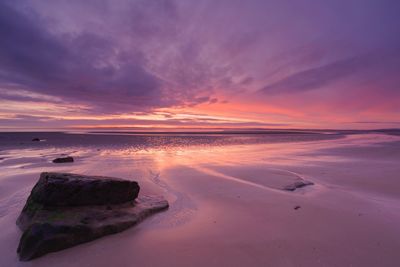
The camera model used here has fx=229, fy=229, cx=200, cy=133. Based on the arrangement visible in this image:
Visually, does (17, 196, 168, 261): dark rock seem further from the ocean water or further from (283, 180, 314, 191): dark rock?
the ocean water

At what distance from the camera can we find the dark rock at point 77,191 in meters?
5.12

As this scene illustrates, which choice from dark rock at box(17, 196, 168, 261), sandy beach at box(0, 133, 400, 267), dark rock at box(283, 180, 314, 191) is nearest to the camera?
sandy beach at box(0, 133, 400, 267)

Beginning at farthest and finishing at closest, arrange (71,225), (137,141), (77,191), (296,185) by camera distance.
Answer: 1. (137,141)
2. (296,185)
3. (77,191)
4. (71,225)

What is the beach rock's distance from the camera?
405 centimetres

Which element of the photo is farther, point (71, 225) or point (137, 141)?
point (137, 141)

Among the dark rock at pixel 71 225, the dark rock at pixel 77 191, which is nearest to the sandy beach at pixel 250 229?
the dark rock at pixel 71 225

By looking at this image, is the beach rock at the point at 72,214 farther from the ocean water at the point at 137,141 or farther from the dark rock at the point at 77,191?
the ocean water at the point at 137,141

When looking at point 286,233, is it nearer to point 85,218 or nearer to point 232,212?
point 232,212

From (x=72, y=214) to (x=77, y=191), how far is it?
62cm

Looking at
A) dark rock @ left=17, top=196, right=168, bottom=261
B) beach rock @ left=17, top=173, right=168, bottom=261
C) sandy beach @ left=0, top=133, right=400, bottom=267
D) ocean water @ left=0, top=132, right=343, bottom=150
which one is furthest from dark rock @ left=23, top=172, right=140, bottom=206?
ocean water @ left=0, top=132, right=343, bottom=150

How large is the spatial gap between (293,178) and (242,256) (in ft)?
20.6

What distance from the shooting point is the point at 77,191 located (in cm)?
530

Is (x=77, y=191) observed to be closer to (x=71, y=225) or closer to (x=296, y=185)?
(x=71, y=225)

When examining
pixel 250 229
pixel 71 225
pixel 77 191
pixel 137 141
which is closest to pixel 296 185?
pixel 250 229
